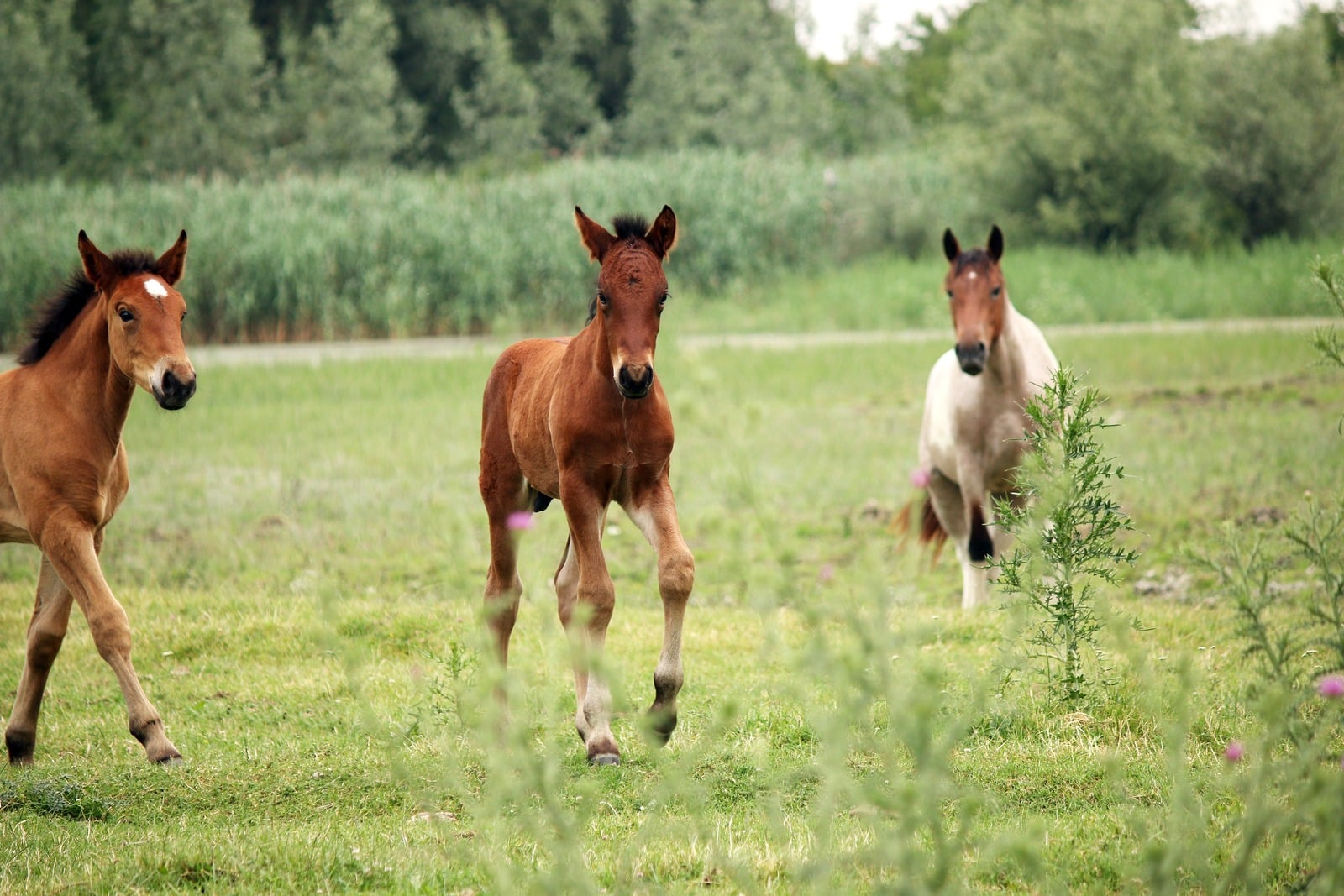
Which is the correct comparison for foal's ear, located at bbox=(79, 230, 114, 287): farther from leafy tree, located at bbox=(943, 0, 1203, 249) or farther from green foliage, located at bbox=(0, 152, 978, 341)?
leafy tree, located at bbox=(943, 0, 1203, 249)

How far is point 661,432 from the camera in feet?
17.1

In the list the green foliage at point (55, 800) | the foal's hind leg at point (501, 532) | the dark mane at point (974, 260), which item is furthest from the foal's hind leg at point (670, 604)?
the dark mane at point (974, 260)

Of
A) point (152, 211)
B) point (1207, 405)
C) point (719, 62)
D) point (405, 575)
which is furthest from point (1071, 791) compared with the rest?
point (719, 62)

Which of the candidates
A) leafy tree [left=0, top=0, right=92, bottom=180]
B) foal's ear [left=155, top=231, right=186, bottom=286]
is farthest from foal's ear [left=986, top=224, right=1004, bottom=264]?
leafy tree [left=0, top=0, right=92, bottom=180]

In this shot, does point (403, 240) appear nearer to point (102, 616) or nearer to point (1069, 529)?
point (102, 616)

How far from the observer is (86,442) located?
19.2 ft

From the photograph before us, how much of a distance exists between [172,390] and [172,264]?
837 millimetres

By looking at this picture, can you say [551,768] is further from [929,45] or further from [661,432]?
[929,45]

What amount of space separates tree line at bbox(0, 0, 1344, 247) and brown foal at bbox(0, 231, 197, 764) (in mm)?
25358

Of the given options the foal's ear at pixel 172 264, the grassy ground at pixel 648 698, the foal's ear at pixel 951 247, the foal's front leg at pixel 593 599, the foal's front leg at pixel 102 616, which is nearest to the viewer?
the grassy ground at pixel 648 698

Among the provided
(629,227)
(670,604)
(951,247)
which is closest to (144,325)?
(629,227)

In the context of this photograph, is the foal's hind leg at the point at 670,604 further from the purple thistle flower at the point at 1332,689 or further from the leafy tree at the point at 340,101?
the leafy tree at the point at 340,101

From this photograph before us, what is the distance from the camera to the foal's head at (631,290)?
4.91 m

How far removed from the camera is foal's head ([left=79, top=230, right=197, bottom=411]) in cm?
571
